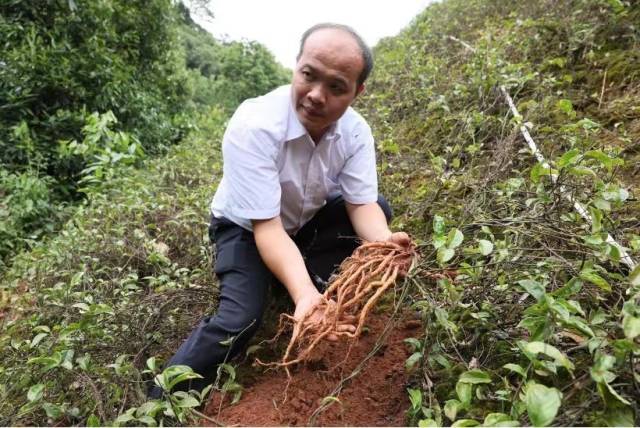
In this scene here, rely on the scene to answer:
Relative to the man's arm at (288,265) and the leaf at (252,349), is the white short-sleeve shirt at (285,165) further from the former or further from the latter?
the leaf at (252,349)

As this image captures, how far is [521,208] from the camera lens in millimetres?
1644

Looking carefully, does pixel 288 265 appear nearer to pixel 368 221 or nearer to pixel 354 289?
pixel 354 289

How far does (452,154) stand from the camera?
260 centimetres

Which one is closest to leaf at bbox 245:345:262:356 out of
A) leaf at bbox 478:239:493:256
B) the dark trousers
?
the dark trousers

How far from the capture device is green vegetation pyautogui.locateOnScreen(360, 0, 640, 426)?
3.07ft

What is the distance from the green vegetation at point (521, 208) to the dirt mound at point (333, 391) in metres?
0.13

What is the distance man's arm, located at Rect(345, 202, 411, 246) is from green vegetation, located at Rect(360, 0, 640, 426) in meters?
0.26

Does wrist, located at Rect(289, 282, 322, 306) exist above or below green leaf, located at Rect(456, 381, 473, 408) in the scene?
above

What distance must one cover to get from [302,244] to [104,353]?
82 cm

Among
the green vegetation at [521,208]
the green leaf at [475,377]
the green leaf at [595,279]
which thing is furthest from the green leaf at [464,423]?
the green leaf at [595,279]

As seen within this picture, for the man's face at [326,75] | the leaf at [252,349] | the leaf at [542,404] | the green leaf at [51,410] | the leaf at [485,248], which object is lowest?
the leaf at [252,349]

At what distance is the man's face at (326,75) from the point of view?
143cm

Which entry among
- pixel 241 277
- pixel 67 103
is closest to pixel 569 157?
pixel 241 277

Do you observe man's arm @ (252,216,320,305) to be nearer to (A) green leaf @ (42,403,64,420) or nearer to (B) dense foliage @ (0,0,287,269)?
(A) green leaf @ (42,403,64,420)
